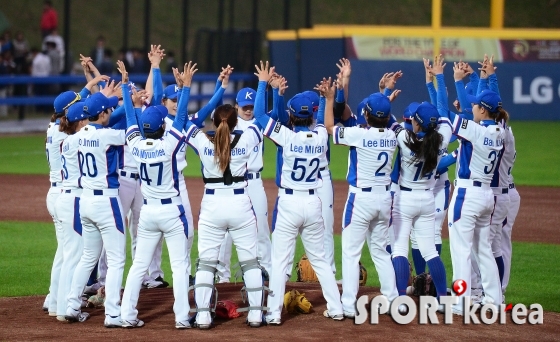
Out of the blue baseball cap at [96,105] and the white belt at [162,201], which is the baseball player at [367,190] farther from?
the blue baseball cap at [96,105]

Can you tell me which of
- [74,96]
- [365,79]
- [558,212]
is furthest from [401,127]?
[365,79]

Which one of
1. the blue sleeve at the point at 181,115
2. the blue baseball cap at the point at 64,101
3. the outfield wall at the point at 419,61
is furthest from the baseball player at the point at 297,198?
the outfield wall at the point at 419,61

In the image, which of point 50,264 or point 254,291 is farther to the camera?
point 50,264

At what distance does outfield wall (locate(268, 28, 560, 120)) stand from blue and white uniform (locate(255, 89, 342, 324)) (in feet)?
56.3

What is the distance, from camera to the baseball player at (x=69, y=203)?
26.1ft

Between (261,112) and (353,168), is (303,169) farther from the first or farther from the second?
(261,112)

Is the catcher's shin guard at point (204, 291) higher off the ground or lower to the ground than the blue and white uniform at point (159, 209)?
lower

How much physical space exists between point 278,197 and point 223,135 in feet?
2.68

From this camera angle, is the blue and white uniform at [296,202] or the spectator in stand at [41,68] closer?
the blue and white uniform at [296,202]

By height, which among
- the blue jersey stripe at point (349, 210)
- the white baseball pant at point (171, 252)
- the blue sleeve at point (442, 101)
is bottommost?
the white baseball pant at point (171, 252)

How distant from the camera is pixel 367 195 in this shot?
798 cm

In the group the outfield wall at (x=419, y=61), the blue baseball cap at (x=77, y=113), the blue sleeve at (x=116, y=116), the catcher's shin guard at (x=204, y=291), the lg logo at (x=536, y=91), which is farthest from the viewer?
the lg logo at (x=536, y=91)

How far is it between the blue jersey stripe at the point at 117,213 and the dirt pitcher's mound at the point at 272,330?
86 centimetres

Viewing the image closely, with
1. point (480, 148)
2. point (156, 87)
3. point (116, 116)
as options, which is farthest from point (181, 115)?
point (480, 148)
